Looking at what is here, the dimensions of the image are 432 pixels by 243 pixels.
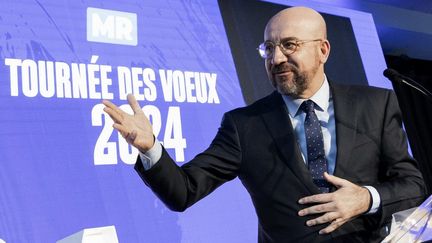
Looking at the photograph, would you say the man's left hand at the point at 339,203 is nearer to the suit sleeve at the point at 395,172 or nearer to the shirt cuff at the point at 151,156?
the suit sleeve at the point at 395,172

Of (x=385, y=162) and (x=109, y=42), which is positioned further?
(x=109, y=42)

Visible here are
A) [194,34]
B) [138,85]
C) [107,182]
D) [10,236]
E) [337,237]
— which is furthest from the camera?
[194,34]

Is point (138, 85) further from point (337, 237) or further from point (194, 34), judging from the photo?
point (337, 237)

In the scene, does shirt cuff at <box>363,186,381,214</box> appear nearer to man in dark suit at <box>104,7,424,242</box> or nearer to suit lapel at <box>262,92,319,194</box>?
man in dark suit at <box>104,7,424,242</box>

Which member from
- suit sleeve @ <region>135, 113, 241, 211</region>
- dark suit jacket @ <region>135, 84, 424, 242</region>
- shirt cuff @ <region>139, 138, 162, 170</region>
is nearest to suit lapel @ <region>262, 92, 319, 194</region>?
dark suit jacket @ <region>135, 84, 424, 242</region>

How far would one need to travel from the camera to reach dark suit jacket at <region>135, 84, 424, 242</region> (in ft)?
4.69

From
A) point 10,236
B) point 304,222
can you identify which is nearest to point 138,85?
point 10,236

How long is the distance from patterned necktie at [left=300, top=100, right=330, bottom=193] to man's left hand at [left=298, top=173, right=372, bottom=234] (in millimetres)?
113

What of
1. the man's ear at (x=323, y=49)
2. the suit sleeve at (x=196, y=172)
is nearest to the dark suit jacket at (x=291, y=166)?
the suit sleeve at (x=196, y=172)

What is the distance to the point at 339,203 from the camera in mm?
1316

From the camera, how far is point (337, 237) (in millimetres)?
1436

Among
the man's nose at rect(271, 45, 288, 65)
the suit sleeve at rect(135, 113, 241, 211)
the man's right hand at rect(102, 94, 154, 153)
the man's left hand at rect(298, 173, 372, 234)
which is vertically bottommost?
the man's left hand at rect(298, 173, 372, 234)

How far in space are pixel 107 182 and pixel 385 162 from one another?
4.17ft

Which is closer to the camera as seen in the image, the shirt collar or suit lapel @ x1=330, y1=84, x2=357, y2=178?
suit lapel @ x1=330, y1=84, x2=357, y2=178
